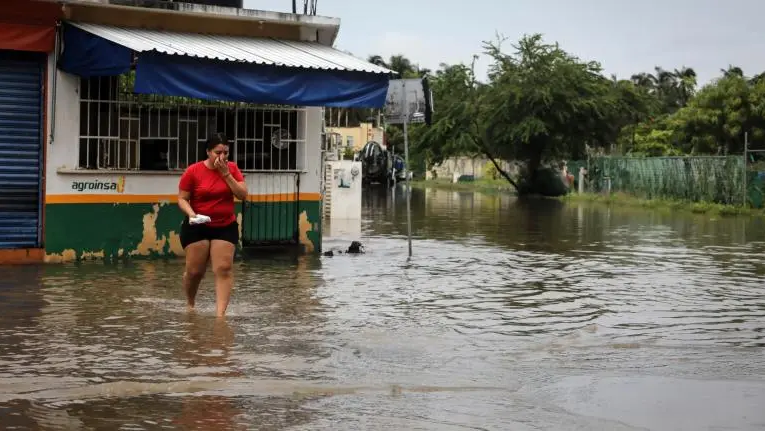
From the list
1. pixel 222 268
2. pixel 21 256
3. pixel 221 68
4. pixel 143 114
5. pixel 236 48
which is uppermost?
pixel 236 48

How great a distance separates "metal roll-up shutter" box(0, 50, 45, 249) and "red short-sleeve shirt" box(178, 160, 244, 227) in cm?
562

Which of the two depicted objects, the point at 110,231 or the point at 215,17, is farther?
the point at 215,17

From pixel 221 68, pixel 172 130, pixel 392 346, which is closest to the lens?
pixel 392 346

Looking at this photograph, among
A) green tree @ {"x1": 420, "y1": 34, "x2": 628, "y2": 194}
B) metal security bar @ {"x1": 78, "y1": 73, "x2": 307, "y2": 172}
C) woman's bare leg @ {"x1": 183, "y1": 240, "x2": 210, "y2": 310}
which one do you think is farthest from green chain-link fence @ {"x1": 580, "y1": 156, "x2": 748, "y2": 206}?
woman's bare leg @ {"x1": 183, "y1": 240, "x2": 210, "y2": 310}

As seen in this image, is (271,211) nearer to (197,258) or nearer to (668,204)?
(197,258)

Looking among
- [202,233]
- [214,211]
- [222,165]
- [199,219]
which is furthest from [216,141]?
[202,233]

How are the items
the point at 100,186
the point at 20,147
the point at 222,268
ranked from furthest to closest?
the point at 100,186
the point at 20,147
the point at 222,268

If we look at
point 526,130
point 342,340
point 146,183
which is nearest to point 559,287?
point 342,340

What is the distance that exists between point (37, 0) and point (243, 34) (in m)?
3.35

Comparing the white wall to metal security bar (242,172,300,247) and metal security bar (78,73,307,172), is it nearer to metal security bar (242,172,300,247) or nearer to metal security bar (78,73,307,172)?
metal security bar (78,73,307,172)

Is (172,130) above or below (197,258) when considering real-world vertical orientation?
above

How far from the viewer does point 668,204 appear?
125ft

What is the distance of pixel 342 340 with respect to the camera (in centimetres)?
938

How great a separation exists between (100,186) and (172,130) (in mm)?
1543
